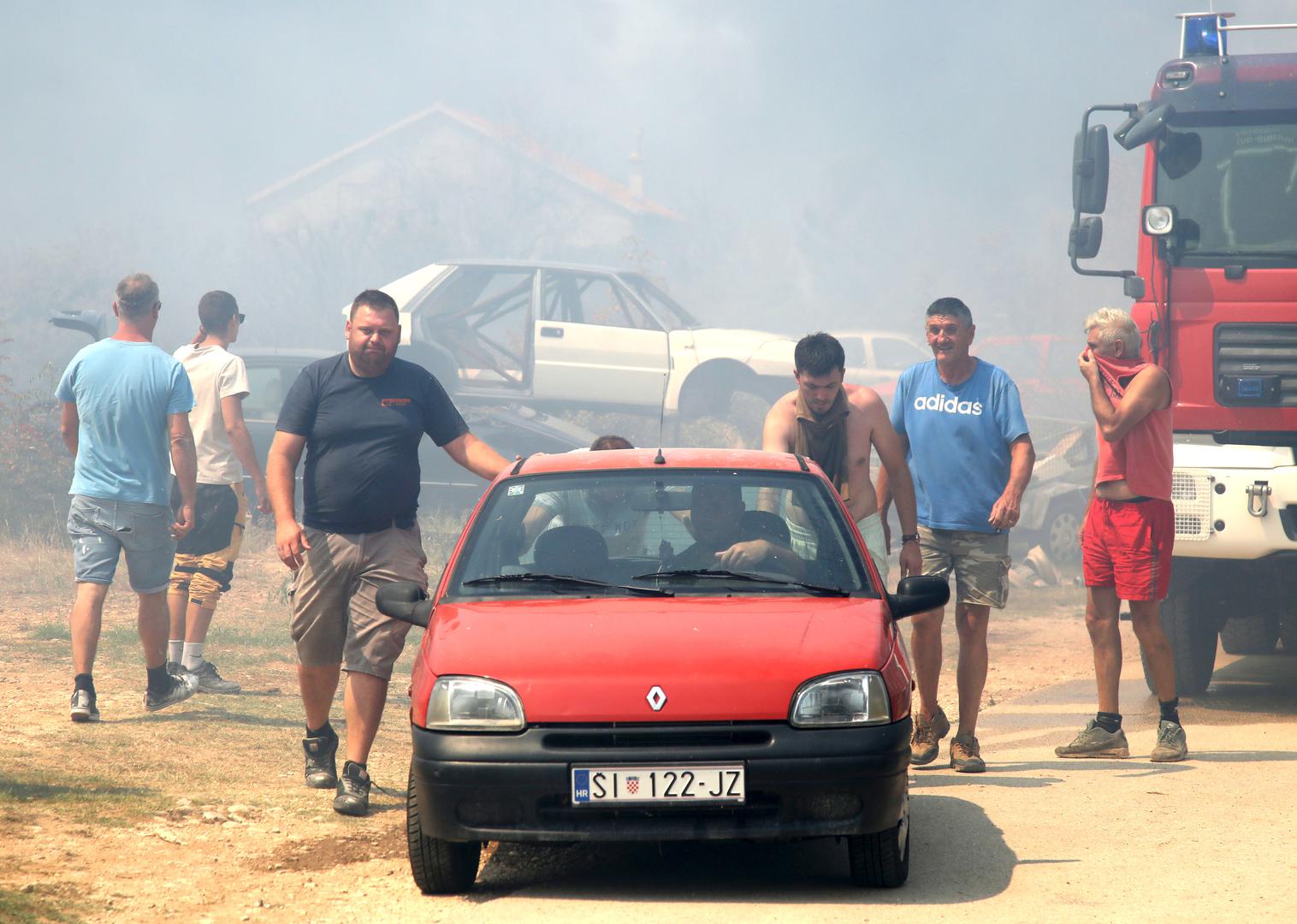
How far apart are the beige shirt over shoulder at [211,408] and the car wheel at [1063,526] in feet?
Answer: 30.1

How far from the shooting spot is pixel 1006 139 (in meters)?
51.2

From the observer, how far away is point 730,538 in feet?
16.2

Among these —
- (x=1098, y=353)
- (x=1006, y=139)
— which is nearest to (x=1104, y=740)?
(x=1098, y=353)

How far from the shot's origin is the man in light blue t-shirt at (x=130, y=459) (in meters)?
6.96

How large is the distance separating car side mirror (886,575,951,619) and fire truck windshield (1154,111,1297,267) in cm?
428

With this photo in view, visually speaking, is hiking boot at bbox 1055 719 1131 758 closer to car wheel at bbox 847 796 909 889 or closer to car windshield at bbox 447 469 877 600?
car windshield at bbox 447 469 877 600

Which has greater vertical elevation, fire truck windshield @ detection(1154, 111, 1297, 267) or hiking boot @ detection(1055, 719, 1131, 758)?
fire truck windshield @ detection(1154, 111, 1297, 267)

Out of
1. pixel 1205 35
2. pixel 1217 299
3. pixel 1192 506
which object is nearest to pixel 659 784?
pixel 1192 506

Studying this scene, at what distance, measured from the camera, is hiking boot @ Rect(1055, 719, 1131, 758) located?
265 inches

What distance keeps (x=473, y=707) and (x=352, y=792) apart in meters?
1.42

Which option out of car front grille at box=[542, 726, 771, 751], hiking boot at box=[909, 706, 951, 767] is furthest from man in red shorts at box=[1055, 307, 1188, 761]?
car front grille at box=[542, 726, 771, 751]

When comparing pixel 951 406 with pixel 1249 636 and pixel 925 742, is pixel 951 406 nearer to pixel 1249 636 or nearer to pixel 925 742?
pixel 925 742

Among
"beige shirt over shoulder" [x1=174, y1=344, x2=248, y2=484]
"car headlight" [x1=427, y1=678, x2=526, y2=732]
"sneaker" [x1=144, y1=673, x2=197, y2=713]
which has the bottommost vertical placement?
"sneaker" [x1=144, y1=673, x2=197, y2=713]

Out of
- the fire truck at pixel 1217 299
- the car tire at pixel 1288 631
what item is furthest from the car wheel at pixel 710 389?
the car tire at pixel 1288 631
